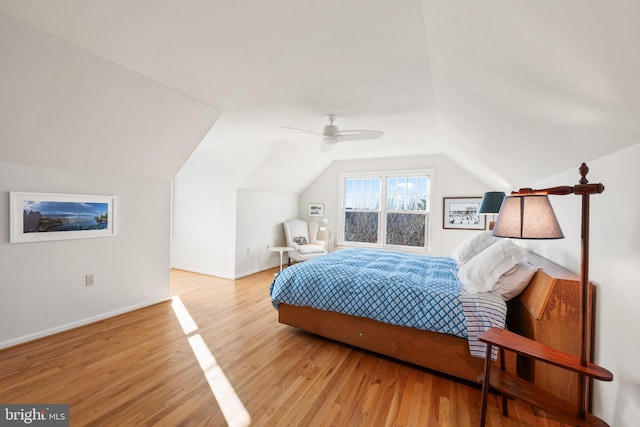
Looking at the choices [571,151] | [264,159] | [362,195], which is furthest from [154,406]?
[362,195]

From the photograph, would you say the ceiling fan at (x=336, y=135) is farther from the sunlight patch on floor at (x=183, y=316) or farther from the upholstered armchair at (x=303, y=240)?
the upholstered armchair at (x=303, y=240)

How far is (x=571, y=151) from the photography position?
5.71 feet

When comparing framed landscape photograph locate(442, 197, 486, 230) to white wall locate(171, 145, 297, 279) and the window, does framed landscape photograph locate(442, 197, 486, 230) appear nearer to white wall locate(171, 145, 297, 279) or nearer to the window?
the window

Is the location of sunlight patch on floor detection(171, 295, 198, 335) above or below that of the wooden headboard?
below

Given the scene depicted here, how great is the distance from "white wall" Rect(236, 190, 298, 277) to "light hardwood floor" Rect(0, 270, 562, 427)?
219 centimetres

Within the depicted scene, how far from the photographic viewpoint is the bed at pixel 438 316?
1.71 metres

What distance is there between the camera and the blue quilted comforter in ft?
6.89

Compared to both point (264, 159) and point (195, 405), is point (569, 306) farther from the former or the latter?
point (264, 159)

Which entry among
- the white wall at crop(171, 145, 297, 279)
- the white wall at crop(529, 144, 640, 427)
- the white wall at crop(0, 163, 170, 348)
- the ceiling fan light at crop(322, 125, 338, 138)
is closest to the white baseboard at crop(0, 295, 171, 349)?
the white wall at crop(0, 163, 170, 348)

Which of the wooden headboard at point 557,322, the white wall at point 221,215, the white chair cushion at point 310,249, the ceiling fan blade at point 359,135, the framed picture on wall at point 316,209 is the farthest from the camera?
the framed picture on wall at point 316,209

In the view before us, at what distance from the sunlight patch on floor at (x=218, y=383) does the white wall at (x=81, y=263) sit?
3.22 ft

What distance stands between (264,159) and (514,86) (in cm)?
371

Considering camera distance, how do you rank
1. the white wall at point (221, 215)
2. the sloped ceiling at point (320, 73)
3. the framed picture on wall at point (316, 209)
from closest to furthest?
the sloped ceiling at point (320, 73), the white wall at point (221, 215), the framed picture on wall at point (316, 209)

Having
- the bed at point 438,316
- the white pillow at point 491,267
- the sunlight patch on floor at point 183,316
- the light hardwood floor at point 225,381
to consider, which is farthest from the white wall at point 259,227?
the white pillow at point 491,267
